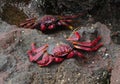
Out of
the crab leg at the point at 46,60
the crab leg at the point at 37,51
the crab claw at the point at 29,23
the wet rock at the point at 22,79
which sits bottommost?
the wet rock at the point at 22,79

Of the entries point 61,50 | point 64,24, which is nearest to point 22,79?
point 61,50

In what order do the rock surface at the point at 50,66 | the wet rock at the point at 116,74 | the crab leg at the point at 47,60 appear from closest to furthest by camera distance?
the wet rock at the point at 116,74 → the rock surface at the point at 50,66 → the crab leg at the point at 47,60

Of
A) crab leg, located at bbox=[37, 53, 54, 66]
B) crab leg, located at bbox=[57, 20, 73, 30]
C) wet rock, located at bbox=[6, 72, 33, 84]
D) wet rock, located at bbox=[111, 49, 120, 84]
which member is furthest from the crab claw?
wet rock, located at bbox=[111, 49, 120, 84]

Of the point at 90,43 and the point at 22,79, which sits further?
the point at 90,43

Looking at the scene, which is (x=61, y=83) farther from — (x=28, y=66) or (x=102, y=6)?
(x=102, y=6)

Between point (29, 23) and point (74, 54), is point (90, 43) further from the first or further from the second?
point (29, 23)

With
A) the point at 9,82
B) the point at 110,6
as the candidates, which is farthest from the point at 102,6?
the point at 9,82

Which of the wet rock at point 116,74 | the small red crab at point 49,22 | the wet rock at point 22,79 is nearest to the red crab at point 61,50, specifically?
the wet rock at point 22,79

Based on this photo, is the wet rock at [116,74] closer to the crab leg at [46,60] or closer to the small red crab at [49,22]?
the crab leg at [46,60]
